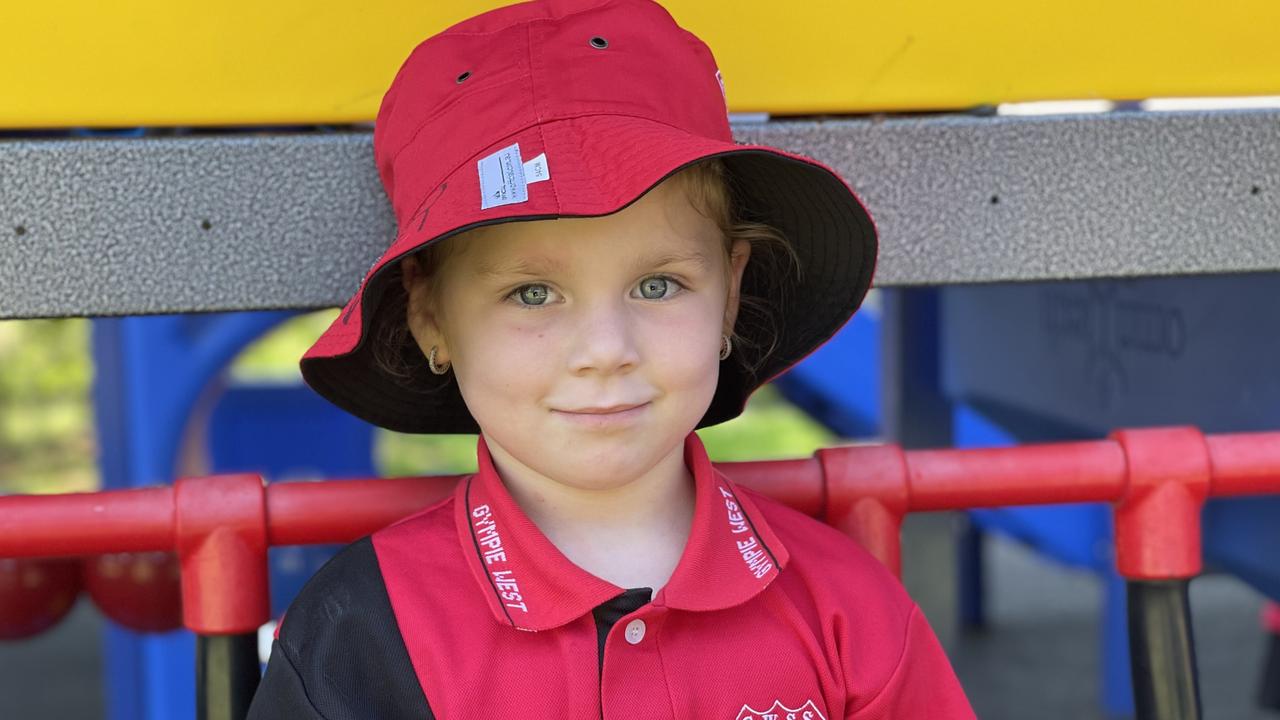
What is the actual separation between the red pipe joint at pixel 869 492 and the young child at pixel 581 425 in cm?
7

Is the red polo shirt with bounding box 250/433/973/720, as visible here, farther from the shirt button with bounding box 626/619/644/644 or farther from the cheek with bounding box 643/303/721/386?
the cheek with bounding box 643/303/721/386

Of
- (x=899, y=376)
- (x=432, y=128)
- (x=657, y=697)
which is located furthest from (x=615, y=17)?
(x=899, y=376)

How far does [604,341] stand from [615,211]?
0.11 meters

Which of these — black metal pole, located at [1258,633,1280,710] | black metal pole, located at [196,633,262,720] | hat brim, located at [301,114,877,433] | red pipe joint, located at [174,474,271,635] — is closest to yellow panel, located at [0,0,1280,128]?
hat brim, located at [301,114,877,433]

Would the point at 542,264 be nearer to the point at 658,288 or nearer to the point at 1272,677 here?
Answer: the point at 658,288

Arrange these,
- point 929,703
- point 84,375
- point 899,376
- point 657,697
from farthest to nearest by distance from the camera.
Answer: point 84,375, point 899,376, point 929,703, point 657,697

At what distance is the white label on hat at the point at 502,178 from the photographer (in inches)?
39.9

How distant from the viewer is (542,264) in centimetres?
109

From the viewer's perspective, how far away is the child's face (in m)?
1.09

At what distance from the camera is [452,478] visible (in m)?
1.28

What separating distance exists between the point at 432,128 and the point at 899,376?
2.38m

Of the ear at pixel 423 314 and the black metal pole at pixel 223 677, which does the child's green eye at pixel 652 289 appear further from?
the black metal pole at pixel 223 677

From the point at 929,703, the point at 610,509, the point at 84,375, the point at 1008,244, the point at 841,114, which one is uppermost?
the point at 84,375

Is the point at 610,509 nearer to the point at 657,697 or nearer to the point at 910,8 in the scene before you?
the point at 657,697
